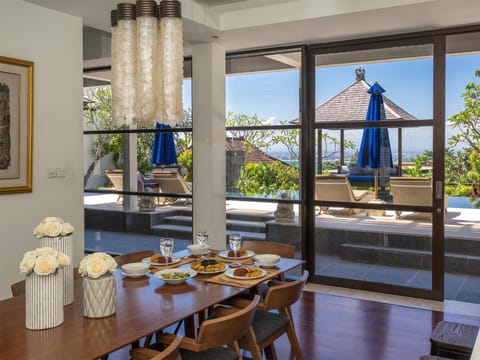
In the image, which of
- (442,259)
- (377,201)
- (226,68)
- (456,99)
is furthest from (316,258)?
(456,99)

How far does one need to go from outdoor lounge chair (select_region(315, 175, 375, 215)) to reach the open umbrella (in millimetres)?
185

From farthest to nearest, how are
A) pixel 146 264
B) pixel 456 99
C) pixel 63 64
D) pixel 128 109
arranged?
pixel 456 99, pixel 63 64, pixel 146 264, pixel 128 109

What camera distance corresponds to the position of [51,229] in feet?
7.33

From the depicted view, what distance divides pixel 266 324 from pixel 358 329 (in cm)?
150

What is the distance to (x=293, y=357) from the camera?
11.5ft

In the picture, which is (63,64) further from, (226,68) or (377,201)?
(377,201)

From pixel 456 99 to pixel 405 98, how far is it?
3170mm

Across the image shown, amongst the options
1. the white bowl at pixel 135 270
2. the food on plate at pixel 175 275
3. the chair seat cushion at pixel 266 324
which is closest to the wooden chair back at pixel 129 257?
the white bowl at pixel 135 270

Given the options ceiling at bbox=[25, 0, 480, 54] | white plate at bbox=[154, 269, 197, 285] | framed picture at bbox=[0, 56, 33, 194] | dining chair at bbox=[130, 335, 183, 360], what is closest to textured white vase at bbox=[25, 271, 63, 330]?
dining chair at bbox=[130, 335, 183, 360]

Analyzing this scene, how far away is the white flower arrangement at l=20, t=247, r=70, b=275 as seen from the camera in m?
1.96

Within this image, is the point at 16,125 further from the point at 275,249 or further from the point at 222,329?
the point at 222,329

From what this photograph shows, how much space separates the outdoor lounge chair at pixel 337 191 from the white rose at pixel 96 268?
3.66 metres

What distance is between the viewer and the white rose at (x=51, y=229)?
2.23 m

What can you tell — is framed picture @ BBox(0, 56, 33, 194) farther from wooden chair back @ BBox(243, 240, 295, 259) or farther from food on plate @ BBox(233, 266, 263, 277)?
food on plate @ BBox(233, 266, 263, 277)
